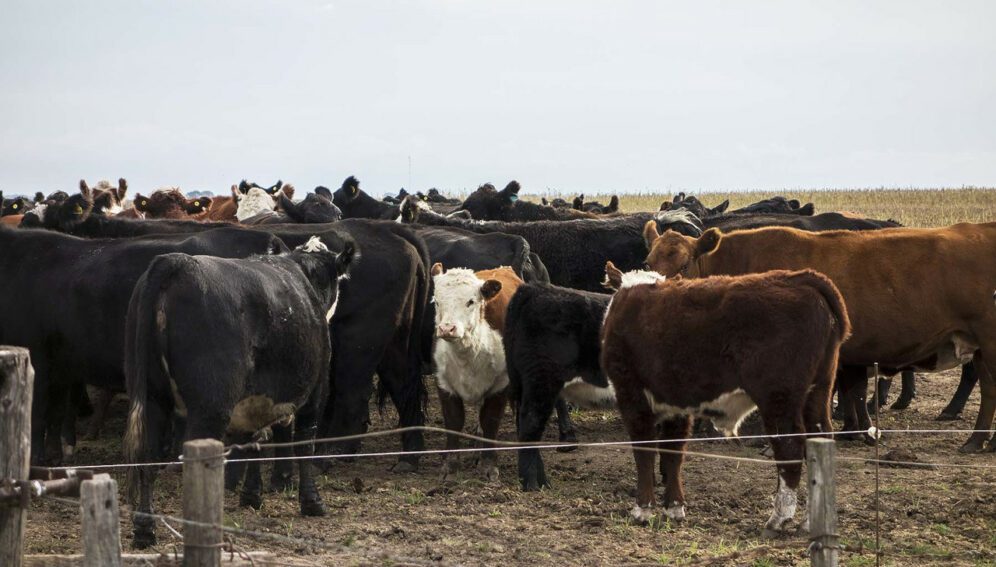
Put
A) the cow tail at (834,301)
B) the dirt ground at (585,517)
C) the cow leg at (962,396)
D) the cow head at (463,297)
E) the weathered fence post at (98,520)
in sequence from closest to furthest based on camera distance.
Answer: the weathered fence post at (98,520)
the dirt ground at (585,517)
the cow tail at (834,301)
the cow head at (463,297)
the cow leg at (962,396)

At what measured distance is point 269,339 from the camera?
7.28 metres

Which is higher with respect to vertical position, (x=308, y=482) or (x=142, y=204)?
(x=142, y=204)

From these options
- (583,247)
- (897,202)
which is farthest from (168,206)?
(897,202)

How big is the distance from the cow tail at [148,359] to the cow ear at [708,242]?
4.92m

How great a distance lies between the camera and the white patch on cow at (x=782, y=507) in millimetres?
7125

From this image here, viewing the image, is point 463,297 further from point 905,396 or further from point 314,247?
point 905,396

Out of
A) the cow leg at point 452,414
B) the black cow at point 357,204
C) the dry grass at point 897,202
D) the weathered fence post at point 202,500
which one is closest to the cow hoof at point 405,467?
the cow leg at point 452,414

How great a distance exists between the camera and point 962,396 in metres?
11.6

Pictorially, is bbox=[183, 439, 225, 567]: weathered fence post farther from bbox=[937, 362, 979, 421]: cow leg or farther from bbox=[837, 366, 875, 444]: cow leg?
bbox=[937, 362, 979, 421]: cow leg

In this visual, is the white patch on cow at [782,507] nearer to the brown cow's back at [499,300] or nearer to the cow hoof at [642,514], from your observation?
the cow hoof at [642,514]

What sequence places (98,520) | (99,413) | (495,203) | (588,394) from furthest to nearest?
(495,203) → (99,413) → (588,394) → (98,520)

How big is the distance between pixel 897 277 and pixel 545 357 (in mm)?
3262

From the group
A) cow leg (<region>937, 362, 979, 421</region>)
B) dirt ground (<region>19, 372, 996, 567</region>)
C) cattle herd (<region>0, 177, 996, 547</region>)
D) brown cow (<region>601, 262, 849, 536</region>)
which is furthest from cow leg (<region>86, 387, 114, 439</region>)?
cow leg (<region>937, 362, 979, 421</region>)

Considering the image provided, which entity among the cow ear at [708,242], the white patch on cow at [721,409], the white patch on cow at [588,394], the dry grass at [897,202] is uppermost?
the dry grass at [897,202]
